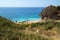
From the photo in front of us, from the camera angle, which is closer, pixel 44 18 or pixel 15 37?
pixel 15 37

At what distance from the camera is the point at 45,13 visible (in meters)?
37.6

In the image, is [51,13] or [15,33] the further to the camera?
[51,13]

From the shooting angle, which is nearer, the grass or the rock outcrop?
the grass

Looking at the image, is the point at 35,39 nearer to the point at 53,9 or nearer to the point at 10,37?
the point at 10,37

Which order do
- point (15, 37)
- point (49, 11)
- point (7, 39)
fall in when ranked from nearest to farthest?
1. point (7, 39)
2. point (15, 37)
3. point (49, 11)

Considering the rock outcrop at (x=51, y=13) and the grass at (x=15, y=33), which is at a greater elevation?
the grass at (x=15, y=33)

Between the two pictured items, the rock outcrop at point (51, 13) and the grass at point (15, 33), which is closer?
the grass at point (15, 33)

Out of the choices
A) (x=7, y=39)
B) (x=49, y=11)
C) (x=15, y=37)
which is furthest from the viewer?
(x=49, y=11)

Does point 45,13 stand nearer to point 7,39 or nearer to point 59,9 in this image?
point 59,9

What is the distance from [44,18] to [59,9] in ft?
12.3

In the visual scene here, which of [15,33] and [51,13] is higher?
[15,33]

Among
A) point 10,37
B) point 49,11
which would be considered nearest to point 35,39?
point 10,37

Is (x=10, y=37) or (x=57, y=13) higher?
(x=10, y=37)

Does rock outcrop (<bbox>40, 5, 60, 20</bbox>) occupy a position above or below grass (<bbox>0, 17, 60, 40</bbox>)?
below
